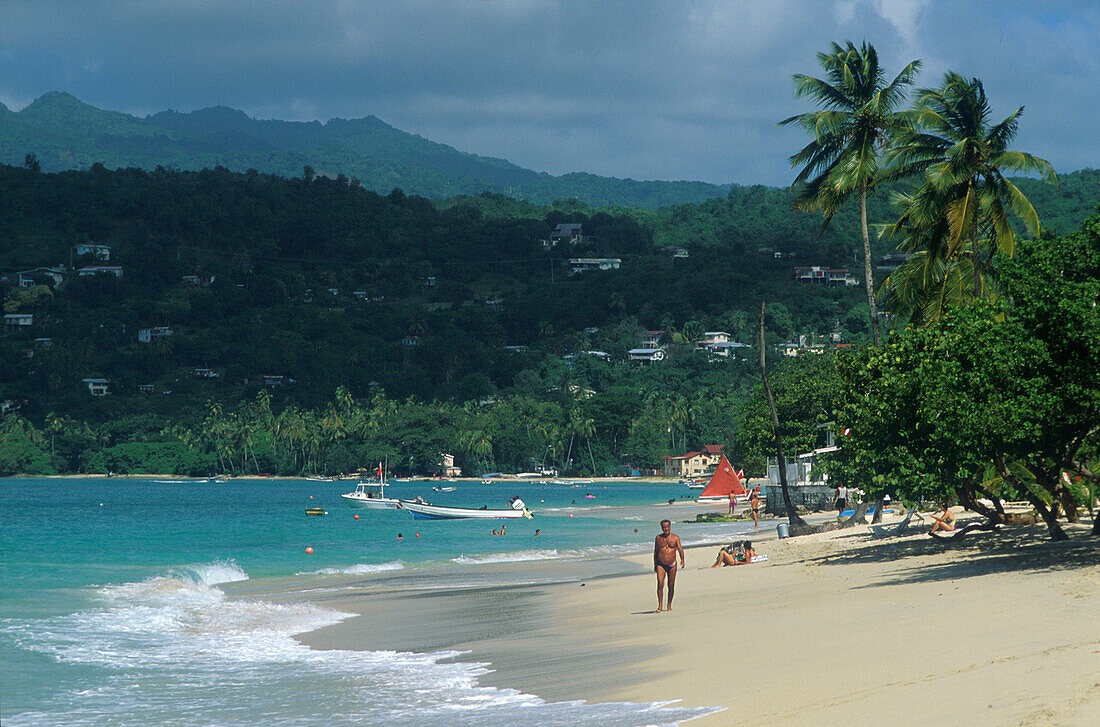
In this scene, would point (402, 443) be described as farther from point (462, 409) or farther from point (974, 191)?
point (974, 191)

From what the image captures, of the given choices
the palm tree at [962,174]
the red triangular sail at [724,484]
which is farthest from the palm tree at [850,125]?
the red triangular sail at [724,484]

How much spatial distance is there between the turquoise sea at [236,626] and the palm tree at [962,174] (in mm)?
15488

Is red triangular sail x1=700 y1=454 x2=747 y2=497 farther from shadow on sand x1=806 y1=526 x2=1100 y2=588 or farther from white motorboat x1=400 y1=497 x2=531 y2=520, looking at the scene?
shadow on sand x1=806 y1=526 x2=1100 y2=588

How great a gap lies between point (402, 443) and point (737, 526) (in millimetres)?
129977

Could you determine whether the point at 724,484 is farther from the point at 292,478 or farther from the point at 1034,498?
the point at 292,478

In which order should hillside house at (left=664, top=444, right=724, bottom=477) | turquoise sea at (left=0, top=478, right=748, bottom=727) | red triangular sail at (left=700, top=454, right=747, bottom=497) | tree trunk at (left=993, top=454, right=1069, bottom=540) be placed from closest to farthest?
turquoise sea at (left=0, top=478, right=748, bottom=727) → tree trunk at (left=993, top=454, right=1069, bottom=540) → red triangular sail at (left=700, top=454, right=747, bottom=497) → hillside house at (left=664, top=444, right=724, bottom=477)

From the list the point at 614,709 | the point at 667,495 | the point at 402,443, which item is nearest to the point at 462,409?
the point at 402,443

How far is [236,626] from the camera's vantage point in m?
20.0

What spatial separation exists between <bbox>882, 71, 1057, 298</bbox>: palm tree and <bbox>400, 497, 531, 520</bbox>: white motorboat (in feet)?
143

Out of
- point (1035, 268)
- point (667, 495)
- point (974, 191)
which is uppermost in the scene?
point (974, 191)

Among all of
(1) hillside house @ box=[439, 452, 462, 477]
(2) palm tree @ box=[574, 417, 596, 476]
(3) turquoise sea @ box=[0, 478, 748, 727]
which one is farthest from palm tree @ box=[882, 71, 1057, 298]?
(1) hillside house @ box=[439, 452, 462, 477]

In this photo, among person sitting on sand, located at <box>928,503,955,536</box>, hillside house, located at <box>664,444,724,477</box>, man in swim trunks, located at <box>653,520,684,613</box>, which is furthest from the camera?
hillside house, located at <box>664,444,724,477</box>

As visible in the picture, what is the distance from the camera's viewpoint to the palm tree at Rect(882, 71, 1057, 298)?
969 inches

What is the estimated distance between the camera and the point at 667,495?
12706cm
